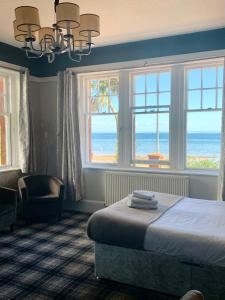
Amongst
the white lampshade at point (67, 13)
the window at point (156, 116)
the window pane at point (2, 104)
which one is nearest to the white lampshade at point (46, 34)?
the white lampshade at point (67, 13)

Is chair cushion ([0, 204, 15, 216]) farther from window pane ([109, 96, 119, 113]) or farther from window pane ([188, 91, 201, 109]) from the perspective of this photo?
window pane ([188, 91, 201, 109])

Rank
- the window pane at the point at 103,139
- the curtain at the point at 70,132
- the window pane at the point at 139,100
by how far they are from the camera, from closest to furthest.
A: the window pane at the point at 139,100
the curtain at the point at 70,132
the window pane at the point at 103,139

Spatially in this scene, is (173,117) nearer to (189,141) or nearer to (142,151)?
(189,141)

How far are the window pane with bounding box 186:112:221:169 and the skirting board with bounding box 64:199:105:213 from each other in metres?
1.73

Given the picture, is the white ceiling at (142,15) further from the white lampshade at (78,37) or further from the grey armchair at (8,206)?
the grey armchair at (8,206)

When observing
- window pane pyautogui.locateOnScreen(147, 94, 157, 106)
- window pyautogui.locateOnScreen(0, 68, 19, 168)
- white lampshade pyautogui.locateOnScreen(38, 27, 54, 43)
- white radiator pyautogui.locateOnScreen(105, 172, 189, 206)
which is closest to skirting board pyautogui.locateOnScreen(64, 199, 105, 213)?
white radiator pyautogui.locateOnScreen(105, 172, 189, 206)

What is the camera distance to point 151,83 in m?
4.77

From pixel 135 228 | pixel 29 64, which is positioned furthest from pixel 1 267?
pixel 29 64

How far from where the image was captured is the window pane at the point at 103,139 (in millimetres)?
5102

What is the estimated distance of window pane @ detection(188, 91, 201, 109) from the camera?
445cm

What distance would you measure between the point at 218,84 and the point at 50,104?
9.87ft

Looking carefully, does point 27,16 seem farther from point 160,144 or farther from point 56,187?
point 160,144

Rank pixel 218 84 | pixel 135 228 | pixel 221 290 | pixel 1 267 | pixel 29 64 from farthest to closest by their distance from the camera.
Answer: pixel 29 64 → pixel 218 84 → pixel 1 267 → pixel 135 228 → pixel 221 290

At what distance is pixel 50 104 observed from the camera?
215 inches
